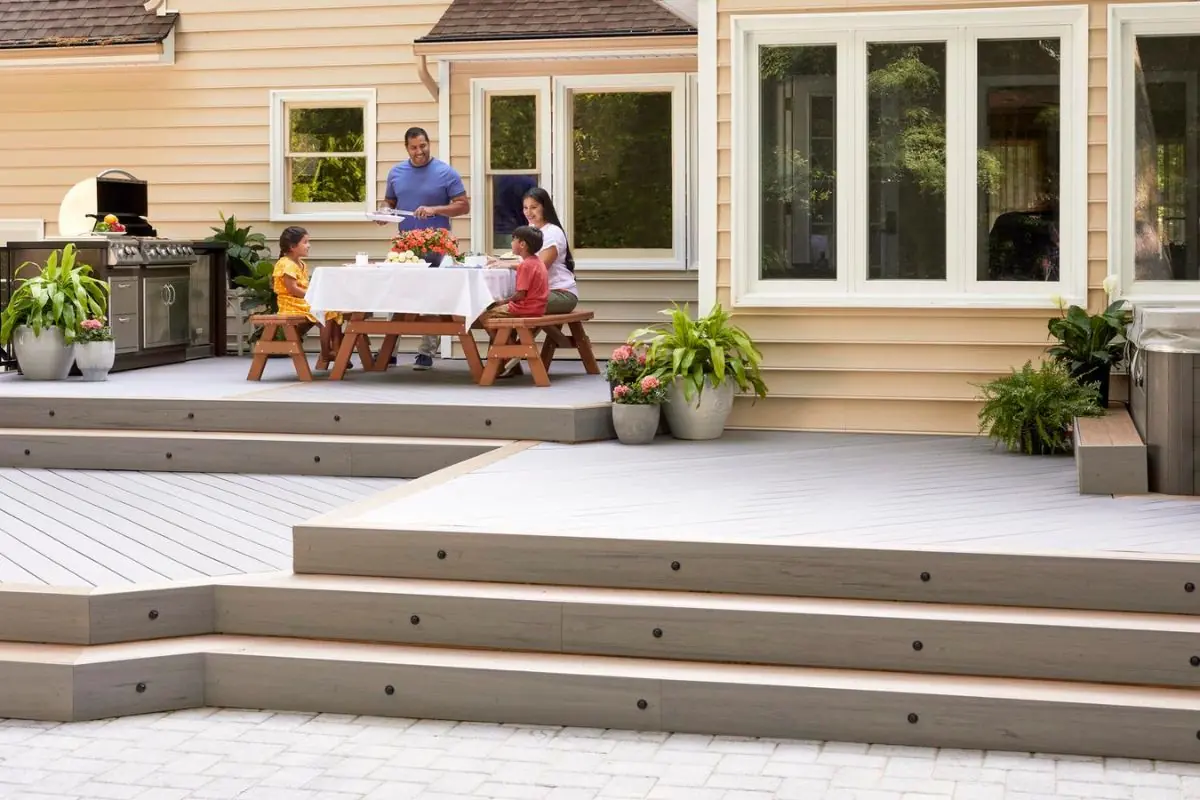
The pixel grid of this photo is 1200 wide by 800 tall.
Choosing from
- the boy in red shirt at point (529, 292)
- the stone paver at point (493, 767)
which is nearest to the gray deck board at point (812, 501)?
the stone paver at point (493, 767)

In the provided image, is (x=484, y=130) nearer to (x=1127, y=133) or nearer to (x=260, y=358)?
(x=260, y=358)

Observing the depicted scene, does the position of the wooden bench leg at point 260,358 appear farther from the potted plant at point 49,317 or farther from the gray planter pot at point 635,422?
the gray planter pot at point 635,422

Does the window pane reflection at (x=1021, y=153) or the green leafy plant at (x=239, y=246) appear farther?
the green leafy plant at (x=239, y=246)

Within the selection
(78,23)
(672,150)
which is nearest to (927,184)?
(672,150)

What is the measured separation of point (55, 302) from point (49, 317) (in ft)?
0.37

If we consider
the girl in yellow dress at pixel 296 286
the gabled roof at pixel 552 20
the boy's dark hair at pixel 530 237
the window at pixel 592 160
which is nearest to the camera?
the boy's dark hair at pixel 530 237

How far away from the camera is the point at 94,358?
32.7 feet

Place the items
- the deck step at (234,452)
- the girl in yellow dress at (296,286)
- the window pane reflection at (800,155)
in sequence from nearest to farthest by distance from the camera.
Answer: the deck step at (234,452) < the window pane reflection at (800,155) < the girl in yellow dress at (296,286)

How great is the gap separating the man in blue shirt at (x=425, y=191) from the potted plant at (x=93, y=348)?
2061 millimetres

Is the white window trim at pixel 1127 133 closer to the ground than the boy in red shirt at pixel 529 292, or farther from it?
farther from it

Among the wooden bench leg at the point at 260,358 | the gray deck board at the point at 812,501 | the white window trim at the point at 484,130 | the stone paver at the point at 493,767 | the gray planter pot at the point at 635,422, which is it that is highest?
the white window trim at the point at 484,130

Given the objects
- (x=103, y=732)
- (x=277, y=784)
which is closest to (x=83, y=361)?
(x=103, y=732)

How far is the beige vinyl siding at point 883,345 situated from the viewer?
326 inches

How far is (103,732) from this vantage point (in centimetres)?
509
